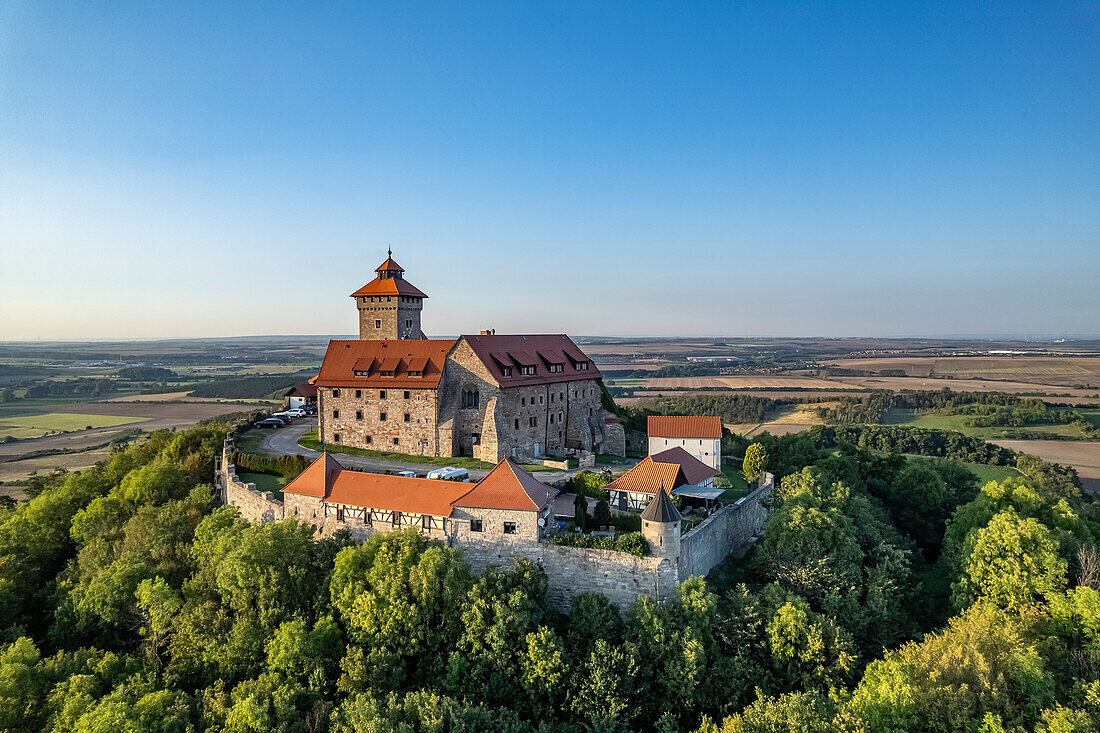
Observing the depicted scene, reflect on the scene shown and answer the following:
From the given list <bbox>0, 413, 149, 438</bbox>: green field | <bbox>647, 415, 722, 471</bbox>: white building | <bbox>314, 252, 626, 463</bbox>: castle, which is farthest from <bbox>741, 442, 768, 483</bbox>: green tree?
<bbox>0, 413, 149, 438</bbox>: green field

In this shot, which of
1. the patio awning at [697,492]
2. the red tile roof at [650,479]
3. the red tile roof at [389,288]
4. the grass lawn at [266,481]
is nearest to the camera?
the red tile roof at [650,479]

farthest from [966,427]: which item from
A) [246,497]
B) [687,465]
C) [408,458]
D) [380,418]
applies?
[246,497]

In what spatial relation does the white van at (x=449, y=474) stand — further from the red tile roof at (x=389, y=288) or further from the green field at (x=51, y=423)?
the green field at (x=51, y=423)

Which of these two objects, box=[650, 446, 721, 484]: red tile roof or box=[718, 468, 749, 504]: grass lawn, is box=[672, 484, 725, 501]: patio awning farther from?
box=[718, 468, 749, 504]: grass lawn

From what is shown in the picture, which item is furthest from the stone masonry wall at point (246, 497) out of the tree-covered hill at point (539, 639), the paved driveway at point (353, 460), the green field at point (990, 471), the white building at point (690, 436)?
the green field at point (990, 471)

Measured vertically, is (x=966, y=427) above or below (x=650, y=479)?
below

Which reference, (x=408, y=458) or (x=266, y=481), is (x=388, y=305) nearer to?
(x=408, y=458)

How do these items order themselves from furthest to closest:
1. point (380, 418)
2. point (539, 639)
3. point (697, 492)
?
point (380, 418), point (697, 492), point (539, 639)
